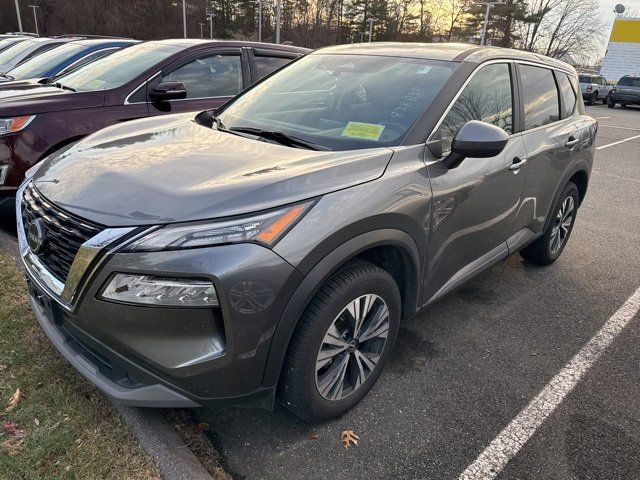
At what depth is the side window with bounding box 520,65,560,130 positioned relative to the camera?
3.47 m

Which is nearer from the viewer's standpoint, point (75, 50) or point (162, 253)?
point (162, 253)

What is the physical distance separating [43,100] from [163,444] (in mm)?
3397

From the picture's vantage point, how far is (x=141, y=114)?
4688 mm

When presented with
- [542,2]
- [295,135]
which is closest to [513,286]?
[295,135]

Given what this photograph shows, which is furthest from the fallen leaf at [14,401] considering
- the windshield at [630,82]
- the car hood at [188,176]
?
the windshield at [630,82]

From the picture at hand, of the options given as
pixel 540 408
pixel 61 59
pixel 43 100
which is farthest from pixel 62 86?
pixel 540 408

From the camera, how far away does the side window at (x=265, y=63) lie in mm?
5445

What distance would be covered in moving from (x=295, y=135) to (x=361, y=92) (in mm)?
534

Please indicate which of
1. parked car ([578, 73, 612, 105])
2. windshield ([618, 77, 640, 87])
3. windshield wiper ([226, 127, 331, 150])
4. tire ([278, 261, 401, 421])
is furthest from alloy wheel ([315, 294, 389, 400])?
parked car ([578, 73, 612, 105])

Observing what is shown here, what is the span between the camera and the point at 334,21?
214ft

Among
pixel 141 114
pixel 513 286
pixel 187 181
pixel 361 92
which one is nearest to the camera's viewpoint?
pixel 187 181

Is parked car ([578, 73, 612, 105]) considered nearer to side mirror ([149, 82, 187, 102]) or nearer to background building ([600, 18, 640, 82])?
background building ([600, 18, 640, 82])

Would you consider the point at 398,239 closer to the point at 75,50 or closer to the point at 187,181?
the point at 187,181

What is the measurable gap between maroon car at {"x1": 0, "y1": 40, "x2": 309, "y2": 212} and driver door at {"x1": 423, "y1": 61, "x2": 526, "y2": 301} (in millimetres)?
2812
